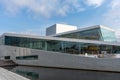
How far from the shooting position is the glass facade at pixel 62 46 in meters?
27.0

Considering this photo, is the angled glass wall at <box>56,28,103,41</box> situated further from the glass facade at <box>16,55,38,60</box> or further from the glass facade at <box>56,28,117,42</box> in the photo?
the glass facade at <box>16,55,38,60</box>

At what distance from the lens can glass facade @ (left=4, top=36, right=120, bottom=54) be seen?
27.0 metres

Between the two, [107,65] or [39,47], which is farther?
[39,47]

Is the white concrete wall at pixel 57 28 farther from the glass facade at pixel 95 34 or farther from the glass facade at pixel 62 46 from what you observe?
the glass facade at pixel 62 46

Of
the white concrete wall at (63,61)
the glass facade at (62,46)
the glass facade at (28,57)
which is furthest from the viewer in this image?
the glass facade at (28,57)

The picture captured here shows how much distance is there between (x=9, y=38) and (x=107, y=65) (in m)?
21.4

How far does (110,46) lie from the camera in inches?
1059

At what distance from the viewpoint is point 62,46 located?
2950 centimetres

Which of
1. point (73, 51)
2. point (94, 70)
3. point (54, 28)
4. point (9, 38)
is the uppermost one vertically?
point (54, 28)

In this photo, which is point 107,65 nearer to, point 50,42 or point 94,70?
point 94,70

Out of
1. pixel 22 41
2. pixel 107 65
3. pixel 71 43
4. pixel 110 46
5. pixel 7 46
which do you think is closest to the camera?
pixel 107 65

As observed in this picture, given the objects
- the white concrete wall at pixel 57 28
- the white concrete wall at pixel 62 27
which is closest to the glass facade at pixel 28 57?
the white concrete wall at pixel 57 28

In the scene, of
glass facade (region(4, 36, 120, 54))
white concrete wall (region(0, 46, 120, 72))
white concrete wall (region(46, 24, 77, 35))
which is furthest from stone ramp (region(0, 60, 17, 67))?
white concrete wall (region(46, 24, 77, 35))

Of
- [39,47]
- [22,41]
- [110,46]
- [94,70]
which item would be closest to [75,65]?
[94,70]
